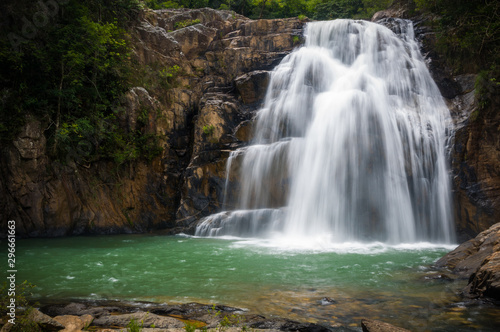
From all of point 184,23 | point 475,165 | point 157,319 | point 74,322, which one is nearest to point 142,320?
point 157,319

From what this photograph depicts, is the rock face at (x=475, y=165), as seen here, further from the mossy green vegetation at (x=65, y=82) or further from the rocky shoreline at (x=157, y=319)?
the mossy green vegetation at (x=65, y=82)

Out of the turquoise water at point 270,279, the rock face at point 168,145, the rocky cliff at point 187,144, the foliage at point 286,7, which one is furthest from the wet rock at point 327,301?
the foliage at point 286,7

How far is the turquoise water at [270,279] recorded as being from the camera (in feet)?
16.2

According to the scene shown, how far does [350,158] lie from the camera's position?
14.2 m

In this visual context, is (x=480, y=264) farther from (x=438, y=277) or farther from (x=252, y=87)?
(x=252, y=87)

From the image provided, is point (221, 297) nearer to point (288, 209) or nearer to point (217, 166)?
point (288, 209)

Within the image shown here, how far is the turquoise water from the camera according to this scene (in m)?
4.93

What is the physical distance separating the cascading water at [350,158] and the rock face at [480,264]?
4.44 meters

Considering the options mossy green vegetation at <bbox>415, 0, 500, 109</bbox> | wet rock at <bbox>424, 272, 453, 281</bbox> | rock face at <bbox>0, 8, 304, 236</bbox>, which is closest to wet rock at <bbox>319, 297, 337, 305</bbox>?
wet rock at <bbox>424, 272, 453, 281</bbox>

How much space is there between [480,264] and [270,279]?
13.5ft

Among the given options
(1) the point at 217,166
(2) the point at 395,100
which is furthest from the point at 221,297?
(2) the point at 395,100

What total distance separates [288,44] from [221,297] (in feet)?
61.7

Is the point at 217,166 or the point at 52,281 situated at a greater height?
the point at 217,166

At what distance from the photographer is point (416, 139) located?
1402cm
